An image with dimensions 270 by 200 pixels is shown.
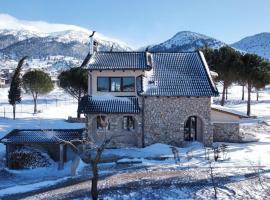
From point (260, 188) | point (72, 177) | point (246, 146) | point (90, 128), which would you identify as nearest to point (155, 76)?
point (90, 128)

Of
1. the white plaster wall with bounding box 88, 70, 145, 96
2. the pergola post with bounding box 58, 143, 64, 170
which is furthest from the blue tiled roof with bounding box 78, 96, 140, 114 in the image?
the pergola post with bounding box 58, 143, 64, 170

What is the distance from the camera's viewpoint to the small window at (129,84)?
32719 mm

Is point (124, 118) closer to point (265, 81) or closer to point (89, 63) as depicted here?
point (89, 63)

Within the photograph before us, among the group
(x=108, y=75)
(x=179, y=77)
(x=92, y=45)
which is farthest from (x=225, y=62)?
(x=108, y=75)

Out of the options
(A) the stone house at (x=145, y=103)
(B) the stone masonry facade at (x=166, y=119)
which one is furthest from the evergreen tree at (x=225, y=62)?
(B) the stone masonry facade at (x=166, y=119)

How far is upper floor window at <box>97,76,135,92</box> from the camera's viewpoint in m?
32.8

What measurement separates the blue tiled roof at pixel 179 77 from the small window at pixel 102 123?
362 centimetres

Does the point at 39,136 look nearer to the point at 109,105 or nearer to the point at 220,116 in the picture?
the point at 109,105

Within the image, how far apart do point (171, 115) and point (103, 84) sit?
580cm

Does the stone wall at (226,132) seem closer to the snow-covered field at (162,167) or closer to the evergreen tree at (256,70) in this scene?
the snow-covered field at (162,167)

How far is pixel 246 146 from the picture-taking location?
3238cm

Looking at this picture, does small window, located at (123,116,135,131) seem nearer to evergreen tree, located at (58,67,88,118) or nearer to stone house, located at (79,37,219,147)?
stone house, located at (79,37,219,147)

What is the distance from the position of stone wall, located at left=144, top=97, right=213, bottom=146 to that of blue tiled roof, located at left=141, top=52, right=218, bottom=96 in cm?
53

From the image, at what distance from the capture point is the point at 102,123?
32406 millimetres
